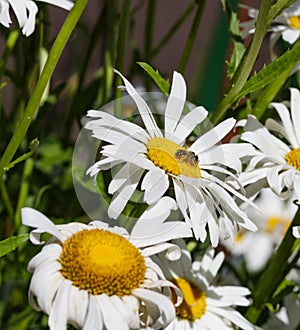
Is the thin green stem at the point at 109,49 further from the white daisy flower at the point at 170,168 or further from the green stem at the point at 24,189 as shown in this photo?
the white daisy flower at the point at 170,168

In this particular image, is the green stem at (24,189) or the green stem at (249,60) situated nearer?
the green stem at (249,60)

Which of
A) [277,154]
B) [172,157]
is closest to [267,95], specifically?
[277,154]

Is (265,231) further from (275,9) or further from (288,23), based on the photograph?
(275,9)

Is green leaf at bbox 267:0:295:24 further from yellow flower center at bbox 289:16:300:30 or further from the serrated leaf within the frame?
yellow flower center at bbox 289:16:300:30

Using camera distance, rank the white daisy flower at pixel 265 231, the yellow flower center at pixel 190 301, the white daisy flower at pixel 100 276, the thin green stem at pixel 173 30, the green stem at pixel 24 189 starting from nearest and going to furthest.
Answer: the white daisy flower at pixel 100 276 → the yellow flower center at pixel 190 301 → the green stem at pixel 24 189 → the thin green stem at pixel 173 30 → the white daisy flower at pixel 265 231

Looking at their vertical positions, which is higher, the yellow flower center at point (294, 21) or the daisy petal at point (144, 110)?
the yellow flower center at point (294, 21)

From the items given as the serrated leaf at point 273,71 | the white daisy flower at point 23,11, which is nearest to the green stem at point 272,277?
the serrated leaf at point 273,71

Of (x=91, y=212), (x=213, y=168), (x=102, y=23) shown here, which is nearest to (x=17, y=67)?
(x=102, y=23)
